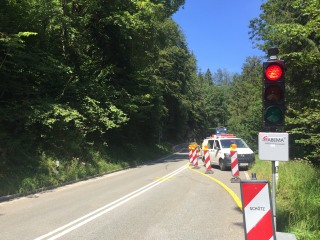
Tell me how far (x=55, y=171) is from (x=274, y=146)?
13.5 m

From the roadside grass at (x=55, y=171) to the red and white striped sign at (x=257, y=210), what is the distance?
10.5m

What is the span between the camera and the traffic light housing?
6934mm

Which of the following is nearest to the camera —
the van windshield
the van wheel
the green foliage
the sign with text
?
the sign with text

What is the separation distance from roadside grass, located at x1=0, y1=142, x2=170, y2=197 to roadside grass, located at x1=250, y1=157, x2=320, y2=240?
30.8 feet

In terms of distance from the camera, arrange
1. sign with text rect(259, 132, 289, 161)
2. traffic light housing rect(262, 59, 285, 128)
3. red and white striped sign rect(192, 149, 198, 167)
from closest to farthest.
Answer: sign with text rect(259, 132, 289, 161) < traffic light housing rect(262, 59, 285, 128) < red and white striped sign rect(192, 149, 198, 167)

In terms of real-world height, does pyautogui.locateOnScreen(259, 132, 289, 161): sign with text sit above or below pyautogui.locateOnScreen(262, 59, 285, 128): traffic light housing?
below

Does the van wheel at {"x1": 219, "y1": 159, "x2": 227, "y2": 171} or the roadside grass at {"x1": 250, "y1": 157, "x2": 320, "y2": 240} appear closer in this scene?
the roadside grass at {"x1": 250, "y1": 157, "x2": 320, "y2": 240}

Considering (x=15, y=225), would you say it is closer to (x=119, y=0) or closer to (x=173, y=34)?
(x=119, y=0)

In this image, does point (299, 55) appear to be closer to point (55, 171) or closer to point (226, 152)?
point (226, 152)

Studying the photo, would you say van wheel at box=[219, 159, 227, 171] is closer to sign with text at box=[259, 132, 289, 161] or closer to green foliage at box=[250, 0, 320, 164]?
green foliage at box=[250, 0, 320, 164]

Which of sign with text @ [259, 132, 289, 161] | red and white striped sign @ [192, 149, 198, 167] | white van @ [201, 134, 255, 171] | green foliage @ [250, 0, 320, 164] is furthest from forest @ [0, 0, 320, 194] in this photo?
sign with text @ [259, 132, 289, 161]

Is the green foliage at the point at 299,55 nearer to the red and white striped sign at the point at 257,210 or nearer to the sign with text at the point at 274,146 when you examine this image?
the sign with text at the point at 274,146

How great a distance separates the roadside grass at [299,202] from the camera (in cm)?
768

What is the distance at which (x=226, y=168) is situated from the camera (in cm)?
2372
